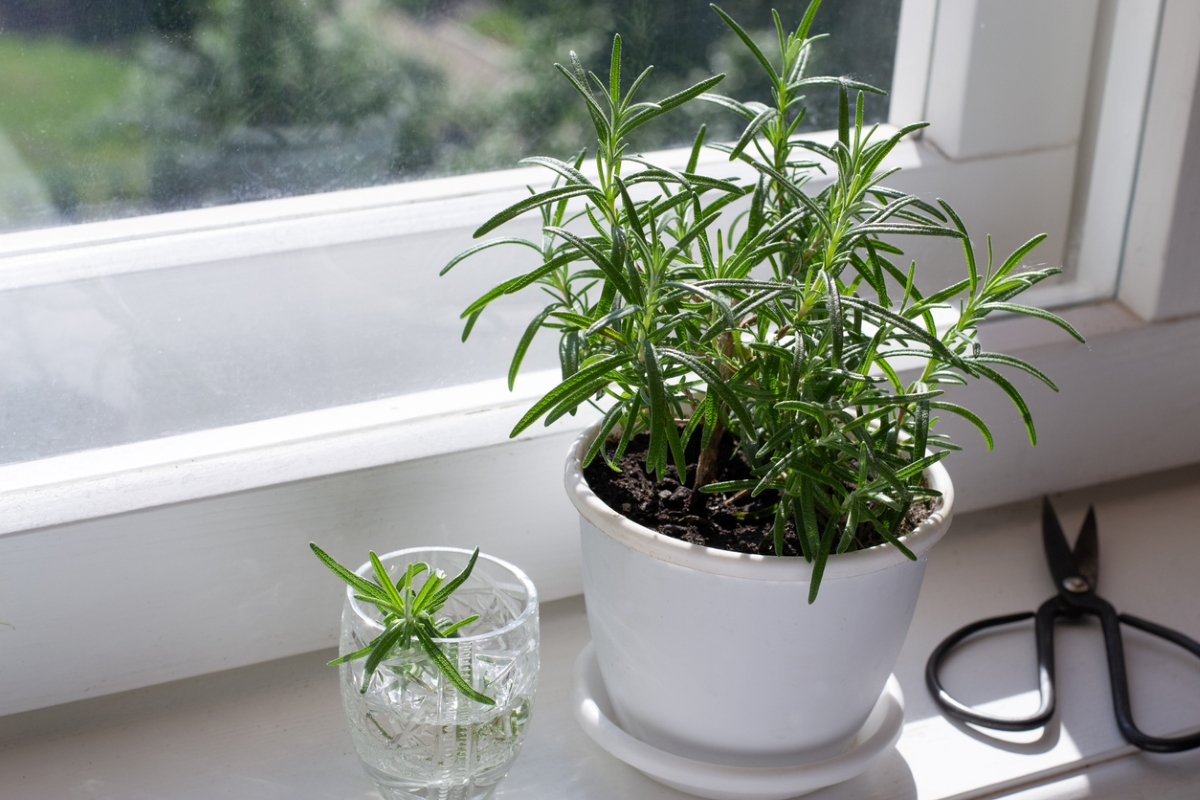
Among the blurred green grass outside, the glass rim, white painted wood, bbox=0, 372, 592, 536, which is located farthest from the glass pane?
the glass rim

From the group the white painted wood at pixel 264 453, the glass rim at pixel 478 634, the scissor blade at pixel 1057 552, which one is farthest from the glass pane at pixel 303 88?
the scissor blade at pixel 1057 552

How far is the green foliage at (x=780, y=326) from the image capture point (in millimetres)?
497

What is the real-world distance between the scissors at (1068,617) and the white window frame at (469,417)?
0.27 feet

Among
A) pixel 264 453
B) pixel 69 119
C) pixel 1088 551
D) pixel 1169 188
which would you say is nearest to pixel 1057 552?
pixel 1088 551

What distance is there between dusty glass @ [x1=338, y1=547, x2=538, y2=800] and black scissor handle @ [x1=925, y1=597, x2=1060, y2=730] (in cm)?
27

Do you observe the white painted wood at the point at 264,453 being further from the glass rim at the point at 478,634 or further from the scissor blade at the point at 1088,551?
the scissor blade at the point at 1088,551

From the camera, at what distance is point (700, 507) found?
0.58 m

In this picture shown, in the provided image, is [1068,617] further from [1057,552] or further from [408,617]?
[408,617]

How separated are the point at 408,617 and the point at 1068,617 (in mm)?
464

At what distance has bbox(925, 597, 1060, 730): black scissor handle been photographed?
659 millimetres

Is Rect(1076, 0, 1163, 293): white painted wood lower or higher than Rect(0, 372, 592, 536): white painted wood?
higher

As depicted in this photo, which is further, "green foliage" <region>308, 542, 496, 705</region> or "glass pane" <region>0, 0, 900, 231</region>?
"glass pane" <region>0, 0, 900, 231</region>

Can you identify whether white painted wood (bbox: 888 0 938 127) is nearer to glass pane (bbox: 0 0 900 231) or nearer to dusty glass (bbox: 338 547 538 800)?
glass pane (bbox: 0 0 900 231)

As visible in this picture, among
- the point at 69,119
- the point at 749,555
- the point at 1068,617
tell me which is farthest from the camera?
the point at 1068,617
